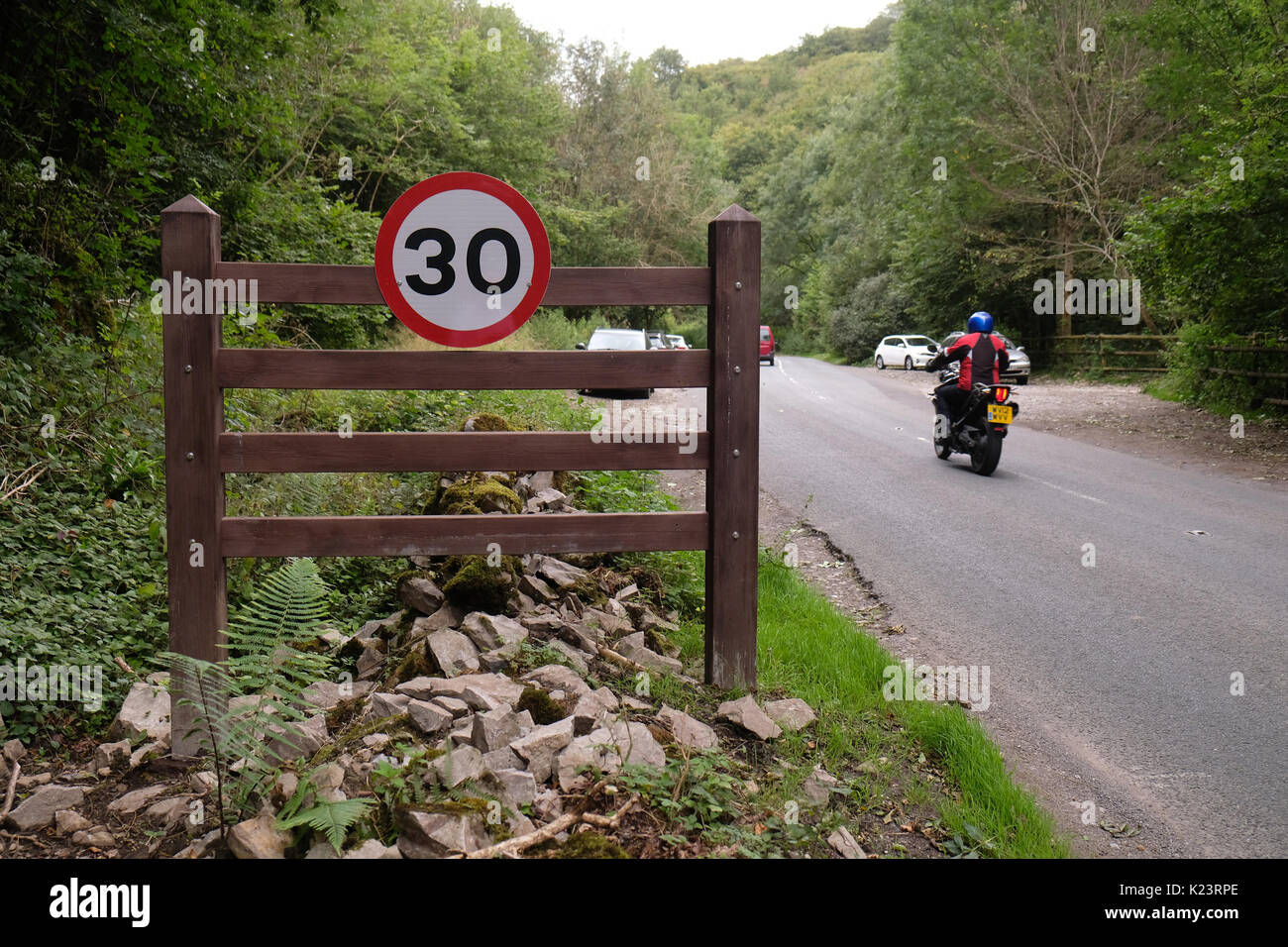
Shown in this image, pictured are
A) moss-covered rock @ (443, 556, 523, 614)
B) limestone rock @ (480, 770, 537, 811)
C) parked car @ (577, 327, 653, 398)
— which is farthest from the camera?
parked car @ (577, 327, 653, 398)

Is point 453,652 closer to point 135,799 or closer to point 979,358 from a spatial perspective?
point 135,799

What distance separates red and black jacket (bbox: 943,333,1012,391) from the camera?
496 inches

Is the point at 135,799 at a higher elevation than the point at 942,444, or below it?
below

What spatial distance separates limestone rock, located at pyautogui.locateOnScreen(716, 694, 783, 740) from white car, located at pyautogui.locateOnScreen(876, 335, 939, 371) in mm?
37032

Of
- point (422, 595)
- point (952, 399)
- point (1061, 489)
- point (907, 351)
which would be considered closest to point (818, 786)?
point (422, 595)

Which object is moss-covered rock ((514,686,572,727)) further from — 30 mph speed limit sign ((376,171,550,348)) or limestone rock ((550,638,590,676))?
30 mph speed limit sign ((376,171,550,348))

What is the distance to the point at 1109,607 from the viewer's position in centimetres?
658

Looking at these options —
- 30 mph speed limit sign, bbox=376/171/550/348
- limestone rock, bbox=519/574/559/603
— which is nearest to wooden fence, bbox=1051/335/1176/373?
limestone rock, bbox=519/574/559/603

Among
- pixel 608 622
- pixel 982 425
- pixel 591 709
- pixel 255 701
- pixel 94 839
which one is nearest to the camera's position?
pixel 94 839

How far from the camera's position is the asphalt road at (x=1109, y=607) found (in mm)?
4062

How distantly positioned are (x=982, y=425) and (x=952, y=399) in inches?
26.8

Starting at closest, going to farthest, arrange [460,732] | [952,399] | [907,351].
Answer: [460,732] < [952,399] < [907,351]

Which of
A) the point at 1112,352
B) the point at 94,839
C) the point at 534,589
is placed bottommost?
the point at 94,839

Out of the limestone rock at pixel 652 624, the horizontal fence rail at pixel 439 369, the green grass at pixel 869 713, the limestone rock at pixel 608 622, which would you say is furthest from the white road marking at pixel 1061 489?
the horizontal fence rail at pixel 439 369
